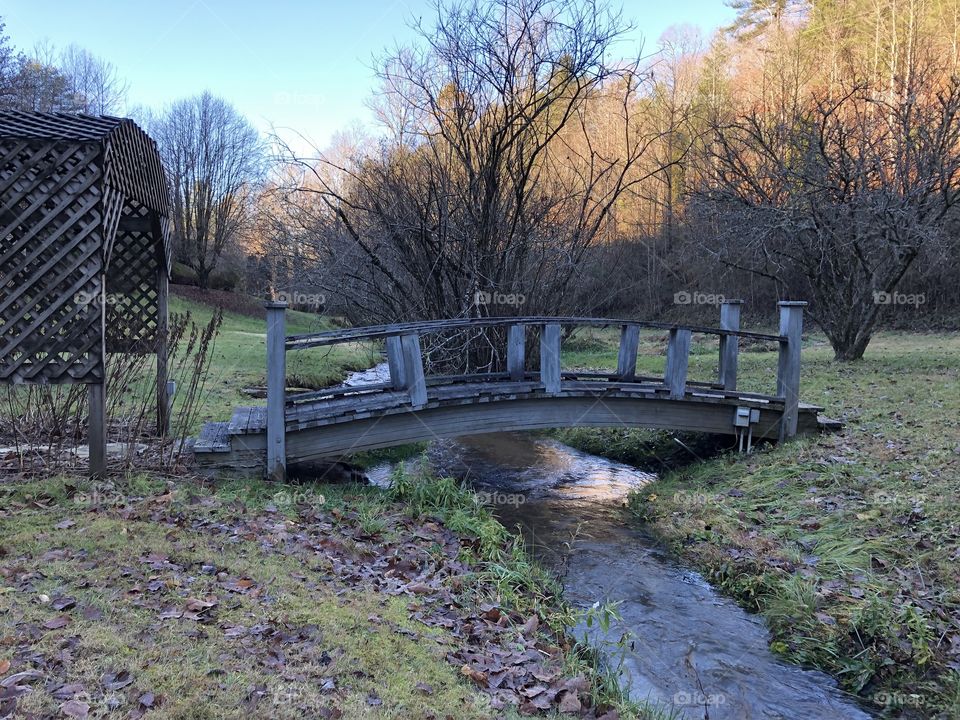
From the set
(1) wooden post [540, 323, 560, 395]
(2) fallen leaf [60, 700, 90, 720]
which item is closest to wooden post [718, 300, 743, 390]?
(1) wooden post [540, 323, 560, 395]

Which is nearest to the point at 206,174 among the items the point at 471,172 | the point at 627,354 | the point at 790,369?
the point at 471,172

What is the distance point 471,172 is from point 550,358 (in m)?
4.34

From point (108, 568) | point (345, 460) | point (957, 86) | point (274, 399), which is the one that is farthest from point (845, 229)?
point (108, 568)

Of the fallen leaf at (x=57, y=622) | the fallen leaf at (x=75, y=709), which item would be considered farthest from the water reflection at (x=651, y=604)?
the fallen leaf at (x=57, y=622)

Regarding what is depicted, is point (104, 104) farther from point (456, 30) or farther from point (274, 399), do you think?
point (274, 399)

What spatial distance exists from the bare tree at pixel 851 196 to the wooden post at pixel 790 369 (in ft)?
18.3

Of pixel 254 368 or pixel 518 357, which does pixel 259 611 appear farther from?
pixel 254 368

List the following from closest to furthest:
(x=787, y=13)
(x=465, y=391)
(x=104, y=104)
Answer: (x=465, y=391) < (x=787, y=13) < (x=104, y=104)

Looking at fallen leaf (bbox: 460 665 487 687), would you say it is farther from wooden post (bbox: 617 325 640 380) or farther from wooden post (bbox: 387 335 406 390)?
wooden post (bbox: 617 325 640 380)

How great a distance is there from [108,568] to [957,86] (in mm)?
17256

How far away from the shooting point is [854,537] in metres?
6.64

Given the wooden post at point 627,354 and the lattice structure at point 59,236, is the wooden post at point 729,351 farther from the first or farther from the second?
the lattice structure at point 59,236

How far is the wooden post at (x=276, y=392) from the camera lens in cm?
713

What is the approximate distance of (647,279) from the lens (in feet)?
82.8
